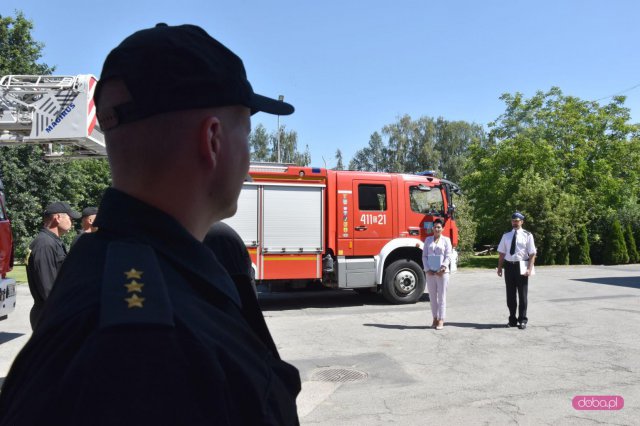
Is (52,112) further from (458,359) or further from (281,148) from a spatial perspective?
(281,148)

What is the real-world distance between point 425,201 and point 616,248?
17618 millimetres

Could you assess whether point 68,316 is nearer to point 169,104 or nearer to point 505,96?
point 169,104

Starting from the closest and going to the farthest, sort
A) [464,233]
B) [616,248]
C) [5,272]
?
[5,272] → [464,233] → [616,248]

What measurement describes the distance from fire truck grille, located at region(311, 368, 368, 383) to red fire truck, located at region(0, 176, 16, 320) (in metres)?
5.04

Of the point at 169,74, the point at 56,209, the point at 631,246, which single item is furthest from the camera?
the point at 631,246

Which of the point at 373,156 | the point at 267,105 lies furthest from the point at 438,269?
the point at 373,156

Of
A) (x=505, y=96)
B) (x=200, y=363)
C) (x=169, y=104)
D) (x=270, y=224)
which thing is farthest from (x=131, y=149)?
(x=505, y=96)

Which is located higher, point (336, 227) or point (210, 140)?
point (210, 140)

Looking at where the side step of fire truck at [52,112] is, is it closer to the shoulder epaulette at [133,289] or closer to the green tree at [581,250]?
the shoulder epaulette at [133,289]

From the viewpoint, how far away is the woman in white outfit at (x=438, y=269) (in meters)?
8.62

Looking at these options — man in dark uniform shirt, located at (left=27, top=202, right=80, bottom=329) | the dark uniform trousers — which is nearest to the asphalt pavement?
the dark uniform trousers

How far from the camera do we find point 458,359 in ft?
22.1

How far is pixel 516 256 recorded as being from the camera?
8750 millimetres

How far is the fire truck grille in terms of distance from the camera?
588 centimetres
